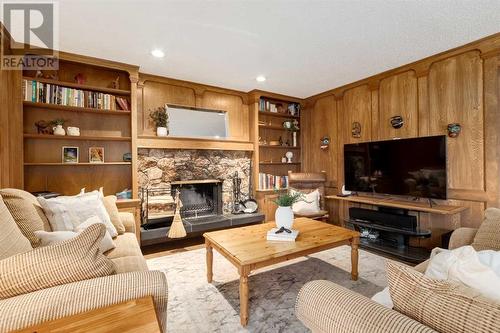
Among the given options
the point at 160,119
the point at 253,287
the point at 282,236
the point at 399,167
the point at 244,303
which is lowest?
the point at 253,287

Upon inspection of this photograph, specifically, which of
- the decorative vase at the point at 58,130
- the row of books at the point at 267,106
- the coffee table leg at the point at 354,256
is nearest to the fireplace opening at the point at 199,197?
the decorative vase at the point at 58,130

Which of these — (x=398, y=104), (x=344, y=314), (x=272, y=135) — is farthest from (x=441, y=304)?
(x=272, y=135)

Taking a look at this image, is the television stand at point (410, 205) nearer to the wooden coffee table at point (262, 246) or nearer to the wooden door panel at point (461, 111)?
the wooden door panel at point (461, 111)

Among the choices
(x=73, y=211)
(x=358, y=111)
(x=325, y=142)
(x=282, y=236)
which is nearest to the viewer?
(x=73, y=211)

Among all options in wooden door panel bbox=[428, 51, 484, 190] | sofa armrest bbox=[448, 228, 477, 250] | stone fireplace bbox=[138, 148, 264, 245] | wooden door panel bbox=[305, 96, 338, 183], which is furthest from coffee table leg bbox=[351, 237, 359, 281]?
wooden door panel bbox=[305, 96, 338, 183]

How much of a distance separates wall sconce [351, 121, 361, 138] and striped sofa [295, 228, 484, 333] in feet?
11.4

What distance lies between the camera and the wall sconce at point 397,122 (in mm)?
3391

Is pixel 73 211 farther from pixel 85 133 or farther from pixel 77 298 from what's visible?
pixel 85 133

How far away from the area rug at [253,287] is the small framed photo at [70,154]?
5.40 ft

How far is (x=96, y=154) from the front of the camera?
3.25 m

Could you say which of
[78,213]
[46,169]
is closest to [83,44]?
[46,169]

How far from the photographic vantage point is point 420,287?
775 millimetres

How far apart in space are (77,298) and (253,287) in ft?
5.27

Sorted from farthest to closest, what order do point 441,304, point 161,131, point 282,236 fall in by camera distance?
point 161,131, point 282,236, point 441,304
